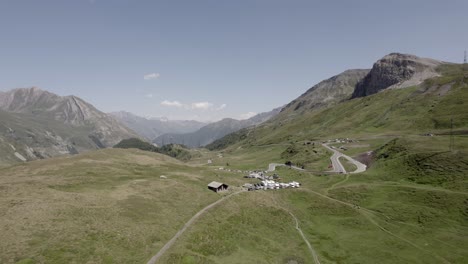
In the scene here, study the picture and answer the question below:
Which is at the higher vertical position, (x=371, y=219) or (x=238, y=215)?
(x=238, y=215)

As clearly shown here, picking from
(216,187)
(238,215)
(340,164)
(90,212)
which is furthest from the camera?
(340,164)

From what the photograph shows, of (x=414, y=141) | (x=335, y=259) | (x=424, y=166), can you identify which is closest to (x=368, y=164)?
(x=414, y=141)

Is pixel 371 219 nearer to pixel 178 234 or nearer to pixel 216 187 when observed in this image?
pixel 216 187

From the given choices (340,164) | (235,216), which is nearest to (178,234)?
(235,216)

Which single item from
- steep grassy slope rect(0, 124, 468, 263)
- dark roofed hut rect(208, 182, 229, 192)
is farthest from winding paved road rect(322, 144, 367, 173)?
dark roofed hut rect(208, 182, 229, 192)

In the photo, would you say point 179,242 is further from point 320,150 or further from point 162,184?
point 320,150

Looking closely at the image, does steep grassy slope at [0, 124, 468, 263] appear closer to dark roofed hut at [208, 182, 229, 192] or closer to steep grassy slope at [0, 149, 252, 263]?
steep grassy slope at [0, 149, 252, 263]

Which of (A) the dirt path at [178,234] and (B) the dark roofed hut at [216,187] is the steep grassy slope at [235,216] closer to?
(A) the dirt path at [178,234]

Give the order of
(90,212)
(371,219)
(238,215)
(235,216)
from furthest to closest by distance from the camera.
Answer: (371,219) → (238,215) → (235,216) → (90,212)

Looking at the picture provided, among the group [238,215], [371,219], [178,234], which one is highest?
[178,234]

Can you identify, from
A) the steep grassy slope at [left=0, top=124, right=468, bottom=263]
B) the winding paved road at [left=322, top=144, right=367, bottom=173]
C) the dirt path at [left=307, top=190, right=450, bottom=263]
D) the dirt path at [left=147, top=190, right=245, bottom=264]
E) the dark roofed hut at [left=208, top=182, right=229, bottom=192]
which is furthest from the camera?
the winding paved road at [left=322, top=144, right=367, bottom=173]

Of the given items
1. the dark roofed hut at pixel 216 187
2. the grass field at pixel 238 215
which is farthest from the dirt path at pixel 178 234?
the dark roofed hut at pixel 216 187

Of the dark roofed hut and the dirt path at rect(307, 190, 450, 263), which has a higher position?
the dark roofed hut
